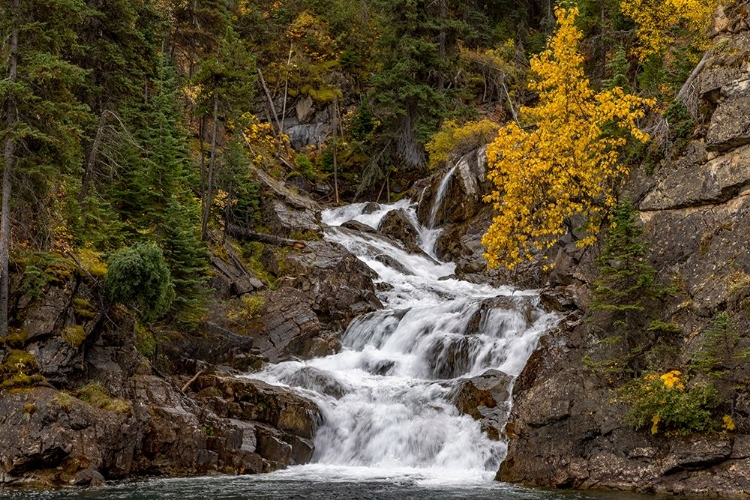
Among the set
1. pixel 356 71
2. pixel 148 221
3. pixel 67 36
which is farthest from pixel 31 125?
pixel 356 71

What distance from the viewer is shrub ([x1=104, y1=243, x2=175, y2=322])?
17516 millimetres

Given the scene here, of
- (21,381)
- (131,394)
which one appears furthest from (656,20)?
(21,381)

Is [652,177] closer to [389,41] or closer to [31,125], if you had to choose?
[31,125]

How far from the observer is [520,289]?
1089 inches

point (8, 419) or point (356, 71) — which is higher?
point (356, 71)

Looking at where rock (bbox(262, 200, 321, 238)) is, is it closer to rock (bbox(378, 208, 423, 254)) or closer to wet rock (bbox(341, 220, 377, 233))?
wet rock (bbox(341, 220, 377, 233))

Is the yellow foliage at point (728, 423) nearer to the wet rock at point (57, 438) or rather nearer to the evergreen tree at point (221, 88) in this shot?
the wet rock at point (57, 438)

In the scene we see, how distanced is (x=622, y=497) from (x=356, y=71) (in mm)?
40691

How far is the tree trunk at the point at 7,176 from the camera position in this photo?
52.1ft

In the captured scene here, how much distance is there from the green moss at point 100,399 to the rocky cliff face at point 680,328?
9.07 meters

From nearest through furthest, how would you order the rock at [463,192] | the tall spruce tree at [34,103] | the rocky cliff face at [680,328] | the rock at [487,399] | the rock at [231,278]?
1. the rocky cliff face at [680,328]
2. the tall spruce tree at [34,103]
3. the rock at [487,399]
4. the rock at [231,278]
5. the rock at [463,192]

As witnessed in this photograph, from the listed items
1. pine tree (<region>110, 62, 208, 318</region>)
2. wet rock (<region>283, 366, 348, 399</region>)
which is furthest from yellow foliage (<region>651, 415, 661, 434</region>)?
pine tree (<region>110, 62, 208, 318</region>)

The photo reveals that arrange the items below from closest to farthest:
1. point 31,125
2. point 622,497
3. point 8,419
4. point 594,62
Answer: point 622,497, point 8,419, point 31,125, point 594,62

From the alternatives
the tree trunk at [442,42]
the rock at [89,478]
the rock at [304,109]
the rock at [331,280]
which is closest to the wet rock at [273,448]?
the rock at [89,478]
